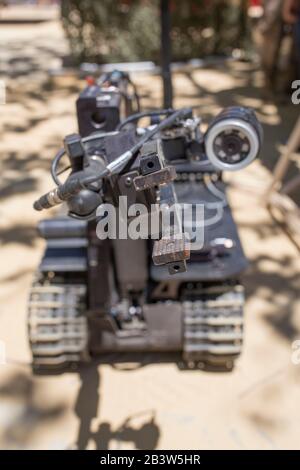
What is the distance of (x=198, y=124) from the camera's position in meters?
1.86

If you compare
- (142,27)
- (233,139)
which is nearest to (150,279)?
(233,139)

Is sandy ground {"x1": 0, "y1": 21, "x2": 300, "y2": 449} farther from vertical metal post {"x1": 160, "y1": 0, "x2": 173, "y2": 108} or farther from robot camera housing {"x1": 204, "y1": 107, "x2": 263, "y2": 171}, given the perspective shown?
robot camera housing {"x1": 204, "y1": 107, "x2": 263, "y2": 171}

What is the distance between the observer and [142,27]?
8.55 meters

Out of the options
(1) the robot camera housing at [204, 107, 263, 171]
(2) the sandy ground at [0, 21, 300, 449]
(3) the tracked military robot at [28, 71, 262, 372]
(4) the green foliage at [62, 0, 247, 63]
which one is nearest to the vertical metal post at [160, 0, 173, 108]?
(2) the sandy ground at [0, 21, 300, 449]

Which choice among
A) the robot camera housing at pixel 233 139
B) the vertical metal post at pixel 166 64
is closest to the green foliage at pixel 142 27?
the vertical metal post at pixel 166 64

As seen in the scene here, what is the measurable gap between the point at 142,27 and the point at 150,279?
22.3 feet

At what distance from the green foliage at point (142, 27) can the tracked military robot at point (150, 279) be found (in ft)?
21.4

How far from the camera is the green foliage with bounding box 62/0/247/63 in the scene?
27.7ft

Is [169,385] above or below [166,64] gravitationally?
below

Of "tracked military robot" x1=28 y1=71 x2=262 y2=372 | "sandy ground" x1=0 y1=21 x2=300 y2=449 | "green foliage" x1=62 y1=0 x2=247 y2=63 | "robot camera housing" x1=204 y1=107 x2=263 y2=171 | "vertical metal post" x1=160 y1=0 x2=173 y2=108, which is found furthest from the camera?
"green foliage" x1=62 y1=0 x2=247 y2=63

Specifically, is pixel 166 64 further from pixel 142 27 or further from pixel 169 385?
pixel 142 27

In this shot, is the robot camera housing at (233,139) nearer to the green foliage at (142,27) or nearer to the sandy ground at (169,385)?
the sandy ground at (169,385)

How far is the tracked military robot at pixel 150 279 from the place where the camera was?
6.03 feet

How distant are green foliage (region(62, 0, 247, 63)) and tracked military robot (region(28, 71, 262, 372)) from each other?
652 centimetres
